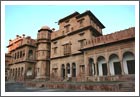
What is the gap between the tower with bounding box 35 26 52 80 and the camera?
107 feet

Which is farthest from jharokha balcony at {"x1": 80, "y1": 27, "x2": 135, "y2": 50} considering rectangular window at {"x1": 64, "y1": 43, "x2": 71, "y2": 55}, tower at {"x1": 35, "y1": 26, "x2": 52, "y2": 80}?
tower at {"x1": 35, "y1": 26, "x2": 52, "y2": 80}

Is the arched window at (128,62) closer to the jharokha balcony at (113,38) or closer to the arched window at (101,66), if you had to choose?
the jharokha balcony at (113,38)

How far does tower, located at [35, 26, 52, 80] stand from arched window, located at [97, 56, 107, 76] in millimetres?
12692

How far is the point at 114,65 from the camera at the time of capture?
834 inches

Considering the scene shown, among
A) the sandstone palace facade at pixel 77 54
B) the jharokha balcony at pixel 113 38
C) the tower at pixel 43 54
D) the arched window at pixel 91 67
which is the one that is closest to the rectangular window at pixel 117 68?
the sandstone palace facade at pixel 77 54

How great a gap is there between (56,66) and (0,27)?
1738cm

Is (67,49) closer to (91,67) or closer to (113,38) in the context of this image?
(91,67)

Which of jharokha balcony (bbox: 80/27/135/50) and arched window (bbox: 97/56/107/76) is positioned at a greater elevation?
jharokha balcony (bbox: 80/27/135/50)

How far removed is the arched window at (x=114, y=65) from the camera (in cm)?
2072

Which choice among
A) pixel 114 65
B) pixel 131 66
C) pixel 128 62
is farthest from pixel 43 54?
pixel 131 66

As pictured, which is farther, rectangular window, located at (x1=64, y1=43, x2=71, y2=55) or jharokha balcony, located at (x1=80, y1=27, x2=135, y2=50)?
rectangular window, located at (x1=64, y1=43, x2=71, y2=55)

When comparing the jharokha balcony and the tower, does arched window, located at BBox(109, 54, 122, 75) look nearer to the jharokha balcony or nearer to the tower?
the jharokha balcony

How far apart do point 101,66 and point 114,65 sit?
201 cm

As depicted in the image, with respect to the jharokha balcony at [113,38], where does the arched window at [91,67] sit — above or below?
below
